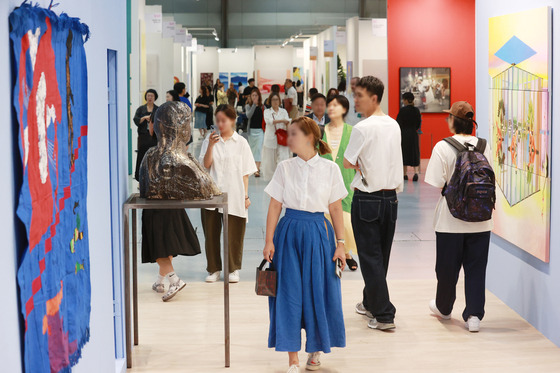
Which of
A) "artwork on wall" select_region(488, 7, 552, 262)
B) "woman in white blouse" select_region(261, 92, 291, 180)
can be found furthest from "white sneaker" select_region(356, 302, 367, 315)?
"woman in white blouse" select_region(261, 92, 291, 180)

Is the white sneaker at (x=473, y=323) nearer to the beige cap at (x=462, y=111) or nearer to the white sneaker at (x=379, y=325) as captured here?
the white sneaker at (x=379, y=325)

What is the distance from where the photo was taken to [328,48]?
56.4 feet

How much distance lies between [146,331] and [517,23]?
378 cm

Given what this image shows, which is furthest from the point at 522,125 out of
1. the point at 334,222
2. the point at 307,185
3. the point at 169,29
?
the point at 169,29

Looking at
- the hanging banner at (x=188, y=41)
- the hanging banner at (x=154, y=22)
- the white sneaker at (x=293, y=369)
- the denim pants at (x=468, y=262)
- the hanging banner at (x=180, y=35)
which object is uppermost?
the hanging banner at (x=154, y=22)

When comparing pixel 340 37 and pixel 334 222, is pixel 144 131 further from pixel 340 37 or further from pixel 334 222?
pixel 334 222

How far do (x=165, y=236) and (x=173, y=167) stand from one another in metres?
1.53

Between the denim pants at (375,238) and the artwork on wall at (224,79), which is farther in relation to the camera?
the artwork on wall at (224,79)

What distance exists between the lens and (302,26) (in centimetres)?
1681

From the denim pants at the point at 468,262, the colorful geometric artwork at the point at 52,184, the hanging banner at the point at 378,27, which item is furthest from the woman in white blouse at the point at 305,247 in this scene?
the hanging banner at the point at 378,27

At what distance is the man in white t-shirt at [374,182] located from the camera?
232 inches

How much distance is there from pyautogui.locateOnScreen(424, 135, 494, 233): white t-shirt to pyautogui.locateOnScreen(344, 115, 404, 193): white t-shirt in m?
0.32

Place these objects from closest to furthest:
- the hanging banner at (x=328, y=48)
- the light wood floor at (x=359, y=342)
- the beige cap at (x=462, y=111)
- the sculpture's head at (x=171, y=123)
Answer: the light wood floor at (x=359, y=342)
the sculpture's head at (x=171, y=123)
the beige cap at (x=462, y=111)
the hanging banner at (x=328, y=48)

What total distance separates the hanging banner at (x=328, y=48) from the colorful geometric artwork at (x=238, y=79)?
6.01ft
